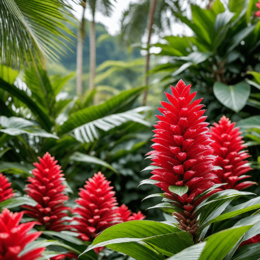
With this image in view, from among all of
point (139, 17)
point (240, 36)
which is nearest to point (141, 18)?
point (139, 17)

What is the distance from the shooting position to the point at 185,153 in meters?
0.74

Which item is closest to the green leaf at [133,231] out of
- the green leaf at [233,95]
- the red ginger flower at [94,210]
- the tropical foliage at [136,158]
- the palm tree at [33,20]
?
the tropical foliage at [136,158]

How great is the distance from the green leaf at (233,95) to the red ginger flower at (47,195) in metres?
1.25

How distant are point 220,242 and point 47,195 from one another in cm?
77

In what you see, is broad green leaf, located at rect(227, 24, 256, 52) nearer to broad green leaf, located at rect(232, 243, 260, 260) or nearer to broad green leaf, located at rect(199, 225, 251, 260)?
broad green leaf, located at rect(232, 243, 260, 260)

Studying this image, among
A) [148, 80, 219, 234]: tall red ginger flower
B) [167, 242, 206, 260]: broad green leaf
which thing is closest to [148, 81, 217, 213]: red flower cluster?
[148, 80, 219, 234]: tall red ginger flower

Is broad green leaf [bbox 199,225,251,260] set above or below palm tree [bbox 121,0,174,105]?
below

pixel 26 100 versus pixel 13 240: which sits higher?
pixel 26 100

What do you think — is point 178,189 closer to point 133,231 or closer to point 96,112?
point 133,231

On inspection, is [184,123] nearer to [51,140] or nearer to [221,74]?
[51,140]

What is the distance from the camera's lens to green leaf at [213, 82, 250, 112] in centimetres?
170

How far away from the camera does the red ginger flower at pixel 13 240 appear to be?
19.3 inches

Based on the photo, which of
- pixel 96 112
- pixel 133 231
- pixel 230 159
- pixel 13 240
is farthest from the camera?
pixel 96 112

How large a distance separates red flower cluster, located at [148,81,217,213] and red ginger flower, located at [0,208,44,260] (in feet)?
1.34
